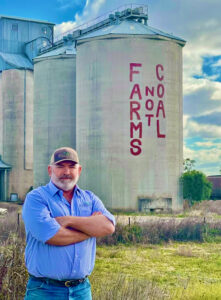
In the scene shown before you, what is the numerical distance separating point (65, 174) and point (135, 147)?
29360 millimetres

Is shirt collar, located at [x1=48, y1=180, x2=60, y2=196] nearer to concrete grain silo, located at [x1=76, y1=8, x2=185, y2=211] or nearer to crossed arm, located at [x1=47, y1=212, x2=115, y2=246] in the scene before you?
crossed arm, located at [x1=47, y1=212, x2=115, y2=246]

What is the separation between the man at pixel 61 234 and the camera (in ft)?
15.4

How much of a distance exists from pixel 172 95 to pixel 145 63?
11.0 ft

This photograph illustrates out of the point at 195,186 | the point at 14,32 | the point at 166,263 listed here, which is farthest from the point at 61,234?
the point at 14,32

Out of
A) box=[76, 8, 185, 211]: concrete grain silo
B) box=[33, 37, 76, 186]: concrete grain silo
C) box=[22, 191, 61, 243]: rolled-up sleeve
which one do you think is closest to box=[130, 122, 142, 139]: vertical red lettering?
box=[76, 8, 185, 211]: concrete grain silo

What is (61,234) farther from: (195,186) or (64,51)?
(64,51)

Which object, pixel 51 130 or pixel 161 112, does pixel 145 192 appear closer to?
pixel 161 112

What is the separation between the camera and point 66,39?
45.0 m

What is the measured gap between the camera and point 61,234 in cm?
473

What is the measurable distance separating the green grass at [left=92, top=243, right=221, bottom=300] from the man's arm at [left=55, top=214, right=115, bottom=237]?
488 centimetres

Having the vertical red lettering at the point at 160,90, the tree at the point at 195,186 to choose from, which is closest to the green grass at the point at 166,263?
the vertical red lettering at the point at 160,90

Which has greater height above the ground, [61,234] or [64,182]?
[64,182]

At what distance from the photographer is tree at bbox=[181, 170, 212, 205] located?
37.4 meters

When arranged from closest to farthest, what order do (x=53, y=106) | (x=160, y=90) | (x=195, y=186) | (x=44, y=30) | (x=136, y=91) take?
(x=136, y=91)
(x=160, y=90)
(x=195, y=186)
(x=53, y=106)
(x=44, y=30)
